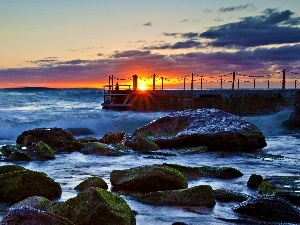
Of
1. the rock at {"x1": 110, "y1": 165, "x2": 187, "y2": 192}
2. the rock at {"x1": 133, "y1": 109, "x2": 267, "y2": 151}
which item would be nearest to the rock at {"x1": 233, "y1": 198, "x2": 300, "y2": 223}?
the rock at {"x1": 110, "y1": 165, "x2": 187, "y2": 192}

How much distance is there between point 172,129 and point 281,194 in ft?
21.1

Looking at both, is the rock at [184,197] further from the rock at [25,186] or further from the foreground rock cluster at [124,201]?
the rock at [25,186]

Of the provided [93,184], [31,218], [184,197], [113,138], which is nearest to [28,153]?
[113,138]

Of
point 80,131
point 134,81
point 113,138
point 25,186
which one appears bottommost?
point 80,131

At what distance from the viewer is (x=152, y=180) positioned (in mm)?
5680

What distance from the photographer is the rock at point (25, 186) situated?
5289mm

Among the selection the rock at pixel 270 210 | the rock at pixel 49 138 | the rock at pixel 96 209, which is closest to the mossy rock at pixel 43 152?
the rock at pixel 49 138

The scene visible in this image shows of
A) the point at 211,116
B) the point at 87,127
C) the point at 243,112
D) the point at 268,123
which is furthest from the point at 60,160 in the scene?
the point at 243,112

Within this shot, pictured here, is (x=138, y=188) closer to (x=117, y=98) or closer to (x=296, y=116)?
(x=296, y=116)

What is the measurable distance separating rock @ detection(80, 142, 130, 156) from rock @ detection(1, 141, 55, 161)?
3.03 feet

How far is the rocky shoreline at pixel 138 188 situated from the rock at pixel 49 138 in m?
0.03

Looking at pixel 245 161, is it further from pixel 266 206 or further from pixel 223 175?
pixel 266 206

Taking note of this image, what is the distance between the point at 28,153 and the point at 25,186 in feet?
12.7

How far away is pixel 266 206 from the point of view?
4.61 m
